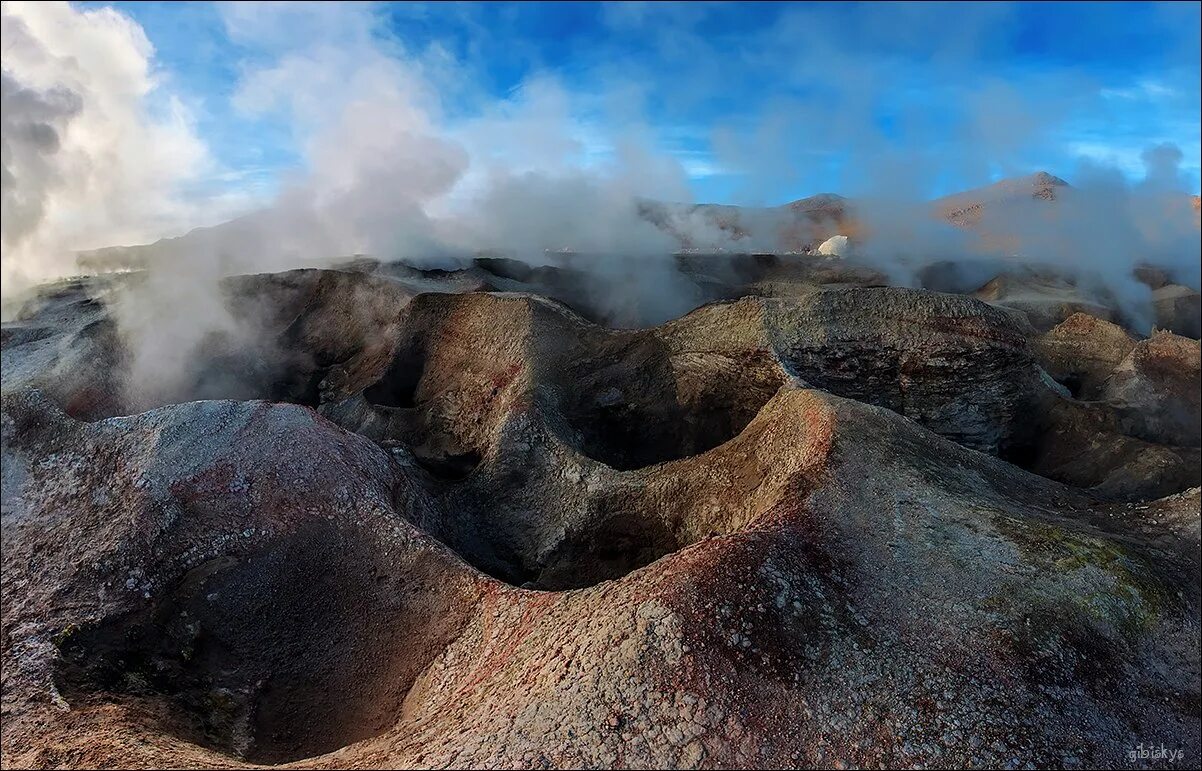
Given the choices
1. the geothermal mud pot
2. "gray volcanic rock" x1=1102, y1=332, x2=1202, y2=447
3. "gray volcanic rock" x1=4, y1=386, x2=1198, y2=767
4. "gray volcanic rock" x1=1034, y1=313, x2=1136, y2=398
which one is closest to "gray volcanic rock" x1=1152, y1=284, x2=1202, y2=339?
"gray volcanic rock" x1=1034, y1=313, x2=1136, y2=398

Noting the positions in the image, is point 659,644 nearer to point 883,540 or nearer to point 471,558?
point 883,540

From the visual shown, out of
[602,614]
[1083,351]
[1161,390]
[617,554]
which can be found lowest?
[617,554]

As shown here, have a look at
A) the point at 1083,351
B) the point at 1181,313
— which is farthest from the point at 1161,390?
the point at 1181,313

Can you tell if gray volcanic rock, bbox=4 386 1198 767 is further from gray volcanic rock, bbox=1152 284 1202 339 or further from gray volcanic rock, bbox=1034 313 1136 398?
gray volcanic rock, bbox=1152 284 1202 339

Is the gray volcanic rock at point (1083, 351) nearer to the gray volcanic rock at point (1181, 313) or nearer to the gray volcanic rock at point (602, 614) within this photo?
the gray volcanic rock at point (1181, 313)

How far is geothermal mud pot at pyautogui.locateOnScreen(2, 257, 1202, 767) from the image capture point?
27.6ft

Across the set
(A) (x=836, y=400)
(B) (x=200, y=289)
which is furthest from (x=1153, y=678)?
(B) (x=200, y=289)

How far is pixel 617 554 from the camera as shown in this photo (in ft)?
51.1

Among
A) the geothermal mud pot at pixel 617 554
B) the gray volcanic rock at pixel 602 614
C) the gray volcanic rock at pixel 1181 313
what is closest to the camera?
the gray volcanic rock at pixel 602 614

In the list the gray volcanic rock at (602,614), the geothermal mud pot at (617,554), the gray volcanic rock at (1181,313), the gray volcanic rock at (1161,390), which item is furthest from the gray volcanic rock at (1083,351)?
the gray volcanic rock at (602,614)

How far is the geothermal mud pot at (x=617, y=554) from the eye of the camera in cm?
841

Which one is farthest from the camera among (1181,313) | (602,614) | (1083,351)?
(1181,313)

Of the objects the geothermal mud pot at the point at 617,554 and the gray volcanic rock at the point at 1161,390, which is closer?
the geothermal mud pot at the point at 617,554

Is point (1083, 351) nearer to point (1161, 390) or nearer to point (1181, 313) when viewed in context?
point (1161, 390)
